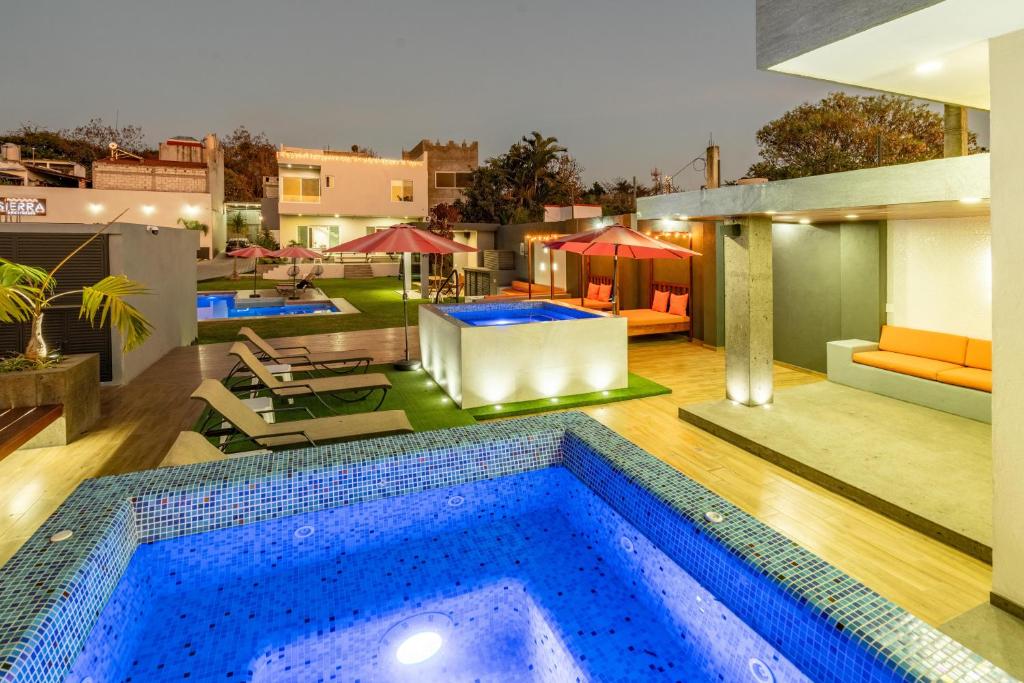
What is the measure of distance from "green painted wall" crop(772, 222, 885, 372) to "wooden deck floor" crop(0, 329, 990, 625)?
655 millimetres

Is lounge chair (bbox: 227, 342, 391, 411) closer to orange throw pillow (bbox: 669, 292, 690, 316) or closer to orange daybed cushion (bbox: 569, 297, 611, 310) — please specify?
orange throw pillow (bbox: 669, 292, 690, 316)

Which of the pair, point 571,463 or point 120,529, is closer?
point 120,529

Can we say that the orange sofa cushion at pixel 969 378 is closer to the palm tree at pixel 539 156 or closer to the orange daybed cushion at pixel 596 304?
the orange daybed cushion at pixel 596 304

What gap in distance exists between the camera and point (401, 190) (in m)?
34.9

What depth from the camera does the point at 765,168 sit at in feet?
113

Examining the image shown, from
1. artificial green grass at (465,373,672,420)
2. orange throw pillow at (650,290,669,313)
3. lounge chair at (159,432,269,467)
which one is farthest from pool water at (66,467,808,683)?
orange throw pillow at (650,290,669,313)

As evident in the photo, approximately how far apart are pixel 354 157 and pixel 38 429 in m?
30.3

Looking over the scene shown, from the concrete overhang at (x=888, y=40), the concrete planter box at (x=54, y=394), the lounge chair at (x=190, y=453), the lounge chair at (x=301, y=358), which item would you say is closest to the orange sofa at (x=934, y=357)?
the concrete overhang at (x=888, y=40)

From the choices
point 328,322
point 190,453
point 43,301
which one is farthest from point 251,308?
point 190,453

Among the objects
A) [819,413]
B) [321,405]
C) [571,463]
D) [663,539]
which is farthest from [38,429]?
[819,413]

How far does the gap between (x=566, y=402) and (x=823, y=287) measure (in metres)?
4.80

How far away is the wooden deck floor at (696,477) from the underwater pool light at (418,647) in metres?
2.64

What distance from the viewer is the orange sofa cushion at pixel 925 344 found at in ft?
23.6

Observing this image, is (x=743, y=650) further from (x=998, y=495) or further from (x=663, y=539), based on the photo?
(x=998, y=495)
